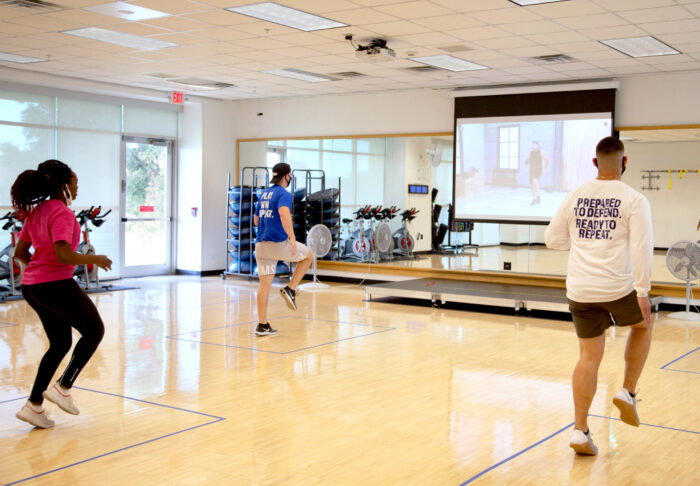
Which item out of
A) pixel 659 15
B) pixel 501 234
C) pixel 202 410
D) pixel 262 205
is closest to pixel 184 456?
pixel 202 410

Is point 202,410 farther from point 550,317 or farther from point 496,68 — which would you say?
point 496,68

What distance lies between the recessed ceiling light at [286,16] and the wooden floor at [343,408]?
3.22 metres

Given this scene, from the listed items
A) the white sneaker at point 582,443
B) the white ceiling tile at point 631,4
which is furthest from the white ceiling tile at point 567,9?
the white sneaker at point 582,443

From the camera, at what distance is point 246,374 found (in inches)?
225

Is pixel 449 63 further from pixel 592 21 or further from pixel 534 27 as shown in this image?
pixel 592 21

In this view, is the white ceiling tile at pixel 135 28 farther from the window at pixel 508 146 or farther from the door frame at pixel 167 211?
the window at pixel 508 146

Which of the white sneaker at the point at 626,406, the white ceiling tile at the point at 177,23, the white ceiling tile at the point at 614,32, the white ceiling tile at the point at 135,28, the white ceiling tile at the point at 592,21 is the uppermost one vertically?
the white ceiling tile at the point at 135,28

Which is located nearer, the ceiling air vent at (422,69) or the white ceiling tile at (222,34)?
the white ceiling tile at (222,34)

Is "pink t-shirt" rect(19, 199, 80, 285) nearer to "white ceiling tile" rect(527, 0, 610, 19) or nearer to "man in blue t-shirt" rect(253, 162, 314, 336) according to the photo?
"man in blue t-shirt" rect(253, 162, 314, 336)

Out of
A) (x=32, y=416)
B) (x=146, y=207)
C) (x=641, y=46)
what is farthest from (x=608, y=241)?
(x=146, y=207)

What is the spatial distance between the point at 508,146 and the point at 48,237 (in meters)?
8.38

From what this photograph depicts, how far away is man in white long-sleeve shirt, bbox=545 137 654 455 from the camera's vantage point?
3629 mm

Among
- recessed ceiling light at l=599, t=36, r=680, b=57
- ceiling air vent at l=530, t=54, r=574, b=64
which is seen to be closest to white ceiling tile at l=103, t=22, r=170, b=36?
ceiling air vent at l=530, t=54, r=574, b=64

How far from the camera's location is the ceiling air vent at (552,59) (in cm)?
913
